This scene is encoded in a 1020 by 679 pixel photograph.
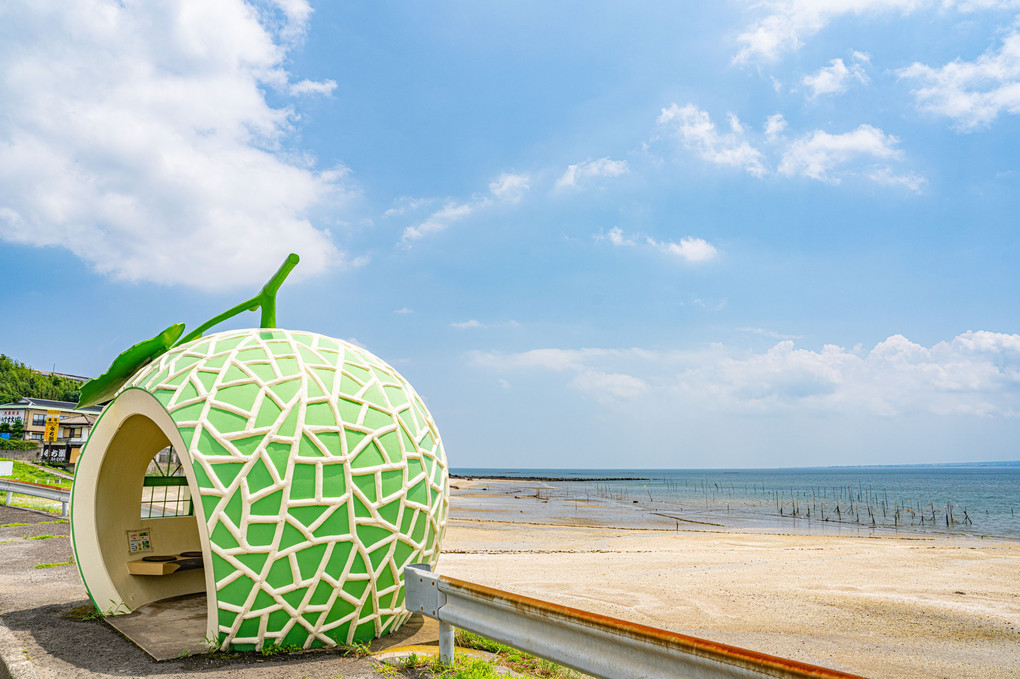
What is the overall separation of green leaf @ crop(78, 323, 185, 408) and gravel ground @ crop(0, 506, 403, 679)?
2679 mm

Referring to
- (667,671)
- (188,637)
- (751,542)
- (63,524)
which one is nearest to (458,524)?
(751,542)

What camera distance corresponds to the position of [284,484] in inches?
228

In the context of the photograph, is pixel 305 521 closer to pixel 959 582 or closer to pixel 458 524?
pixel 959 582

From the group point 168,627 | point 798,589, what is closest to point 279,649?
point 168,627

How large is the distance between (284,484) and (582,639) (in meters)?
3.27

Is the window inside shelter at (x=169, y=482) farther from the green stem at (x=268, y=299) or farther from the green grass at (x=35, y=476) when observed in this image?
the green grass at (x=35, y=476)

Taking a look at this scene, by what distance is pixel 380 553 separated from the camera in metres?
6.19

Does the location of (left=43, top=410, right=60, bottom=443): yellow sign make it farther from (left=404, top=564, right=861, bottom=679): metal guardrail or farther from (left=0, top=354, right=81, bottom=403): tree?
(left=404, top=564, right=861, bottom=679): metal guardrail

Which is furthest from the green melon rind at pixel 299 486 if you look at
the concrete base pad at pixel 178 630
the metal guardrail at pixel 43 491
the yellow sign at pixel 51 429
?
the yellow sign at pixel 51 429

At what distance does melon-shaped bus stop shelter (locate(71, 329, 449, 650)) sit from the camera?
5.68 meters

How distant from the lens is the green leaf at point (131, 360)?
802 centimetres

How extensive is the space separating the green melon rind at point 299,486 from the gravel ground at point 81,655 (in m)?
0.34

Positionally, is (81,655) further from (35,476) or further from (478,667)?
(35,476)

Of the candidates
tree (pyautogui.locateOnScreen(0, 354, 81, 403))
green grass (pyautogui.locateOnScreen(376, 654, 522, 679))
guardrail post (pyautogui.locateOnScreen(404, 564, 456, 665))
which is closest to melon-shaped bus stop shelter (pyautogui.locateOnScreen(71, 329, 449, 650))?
guardrail post (pyautogui.locateOnScreen(404, 564, 456, 665))
